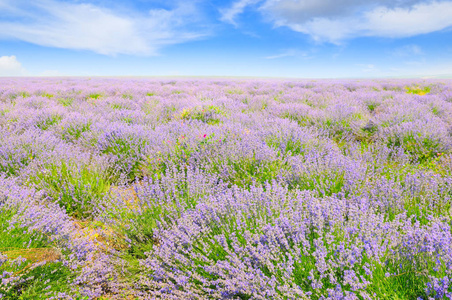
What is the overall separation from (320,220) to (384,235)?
16.8 inches

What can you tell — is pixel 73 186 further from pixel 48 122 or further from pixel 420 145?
pixel 420 145

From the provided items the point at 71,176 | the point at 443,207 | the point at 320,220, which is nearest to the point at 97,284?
the point at 71,176

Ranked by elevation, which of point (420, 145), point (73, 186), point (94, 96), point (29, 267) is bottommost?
point (29, 267)

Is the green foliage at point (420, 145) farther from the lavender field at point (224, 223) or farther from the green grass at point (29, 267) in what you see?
the green grass at point (29, 267)

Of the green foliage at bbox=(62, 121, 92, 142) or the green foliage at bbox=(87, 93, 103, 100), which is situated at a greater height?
the green foliage at bbox=(87, 93, 103, 100)

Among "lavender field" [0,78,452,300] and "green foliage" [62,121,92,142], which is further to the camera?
"green foliage" [62,121,92,142]

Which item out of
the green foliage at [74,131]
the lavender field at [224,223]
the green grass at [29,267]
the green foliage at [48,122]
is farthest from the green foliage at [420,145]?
the green foliage at [48,122]

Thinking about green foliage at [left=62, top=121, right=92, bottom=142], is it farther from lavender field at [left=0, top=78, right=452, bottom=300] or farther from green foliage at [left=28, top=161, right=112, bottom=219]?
green foliage at [left=28, top=161, right=112, bottom=219]

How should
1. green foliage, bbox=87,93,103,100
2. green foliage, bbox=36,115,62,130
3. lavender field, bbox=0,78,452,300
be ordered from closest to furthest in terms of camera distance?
lavender field, bbox=0,78,452,300
green foliage, bbox=36,115,62,130
green foliage, bbox=87,93,103,100

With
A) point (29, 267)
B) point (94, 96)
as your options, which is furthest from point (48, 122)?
point (94, 96)

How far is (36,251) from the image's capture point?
1687mm

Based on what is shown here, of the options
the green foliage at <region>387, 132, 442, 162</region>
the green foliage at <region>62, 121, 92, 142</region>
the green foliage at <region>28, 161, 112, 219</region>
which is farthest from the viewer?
the green foliage at <region>62, 121, 92, 142</region>

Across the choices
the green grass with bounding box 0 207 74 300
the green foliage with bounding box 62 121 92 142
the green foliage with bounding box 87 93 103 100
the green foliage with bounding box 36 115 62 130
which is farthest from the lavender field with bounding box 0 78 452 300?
the green foliage with bounding box 87 93 103 100

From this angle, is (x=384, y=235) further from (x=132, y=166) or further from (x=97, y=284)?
(x=132, y=166)
